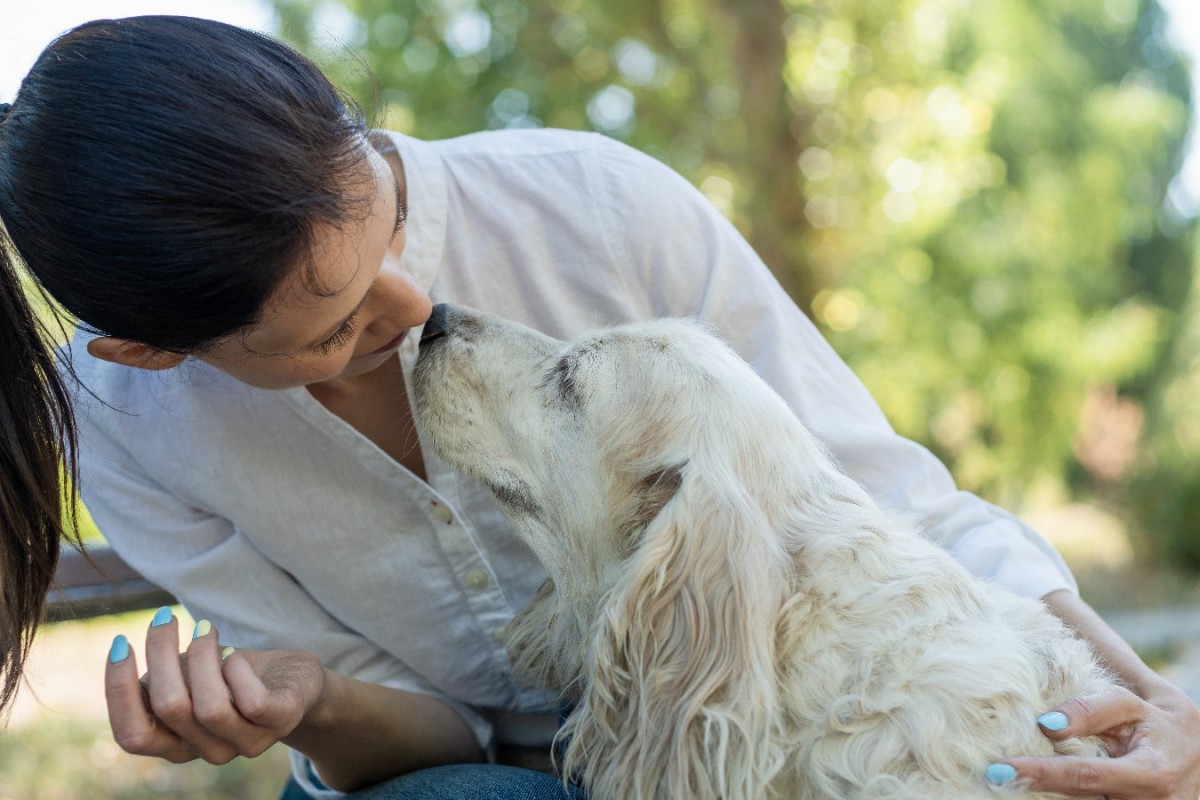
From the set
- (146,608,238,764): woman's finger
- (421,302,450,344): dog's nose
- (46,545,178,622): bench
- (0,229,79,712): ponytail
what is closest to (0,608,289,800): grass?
(46,545,178,622): bench

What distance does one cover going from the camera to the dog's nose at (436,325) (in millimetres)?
2244

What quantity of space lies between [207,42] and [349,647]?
1.34 metres

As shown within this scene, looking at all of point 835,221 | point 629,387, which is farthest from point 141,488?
point 835,221

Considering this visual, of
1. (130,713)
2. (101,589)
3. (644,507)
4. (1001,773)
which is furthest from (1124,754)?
(101,589)

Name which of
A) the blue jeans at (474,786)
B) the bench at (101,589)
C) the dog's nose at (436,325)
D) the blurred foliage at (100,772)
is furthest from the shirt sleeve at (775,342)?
the blurred foliage at (100,772)

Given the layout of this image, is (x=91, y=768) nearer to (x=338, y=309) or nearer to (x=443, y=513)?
(x=443, y=513)

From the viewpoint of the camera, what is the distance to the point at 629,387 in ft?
6.73

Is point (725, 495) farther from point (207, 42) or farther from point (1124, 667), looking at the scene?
point (207, 42)

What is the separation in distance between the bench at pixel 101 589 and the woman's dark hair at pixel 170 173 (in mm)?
1254

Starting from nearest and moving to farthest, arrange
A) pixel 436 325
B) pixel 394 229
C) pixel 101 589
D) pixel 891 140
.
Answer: pixel 394 229, pixel 436 325, pixel 101 589, pixel 891 140

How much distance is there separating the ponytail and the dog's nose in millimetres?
710

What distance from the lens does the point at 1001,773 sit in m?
1.69

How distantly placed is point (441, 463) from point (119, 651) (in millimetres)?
742

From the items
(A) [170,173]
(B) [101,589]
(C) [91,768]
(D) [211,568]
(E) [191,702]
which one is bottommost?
(C) [91,768]
